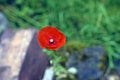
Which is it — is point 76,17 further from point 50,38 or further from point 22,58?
point 50,38

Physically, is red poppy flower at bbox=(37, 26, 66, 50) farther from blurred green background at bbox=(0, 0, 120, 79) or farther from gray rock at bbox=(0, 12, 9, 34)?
gray rock at bbox=(0, 12, 9, 34)

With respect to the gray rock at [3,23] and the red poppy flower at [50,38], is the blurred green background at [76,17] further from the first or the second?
the red poppy flower at [50,38]

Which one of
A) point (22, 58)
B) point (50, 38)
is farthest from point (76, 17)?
point (50, 38)

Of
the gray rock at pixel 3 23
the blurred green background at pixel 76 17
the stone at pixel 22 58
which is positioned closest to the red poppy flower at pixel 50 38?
the stone at pixel 22 58

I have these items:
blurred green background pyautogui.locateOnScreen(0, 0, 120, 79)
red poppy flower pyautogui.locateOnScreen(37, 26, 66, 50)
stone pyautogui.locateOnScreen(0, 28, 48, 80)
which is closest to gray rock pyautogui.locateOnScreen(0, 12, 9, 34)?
blurred green background pyautogui.locateOnScreen(0, 0, 120, 79)

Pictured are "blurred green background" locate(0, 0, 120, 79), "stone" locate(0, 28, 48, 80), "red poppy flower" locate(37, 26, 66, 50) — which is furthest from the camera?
"blurred green background" locate(0, 0, 120, 79)

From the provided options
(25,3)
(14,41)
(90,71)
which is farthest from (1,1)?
(90,71)
